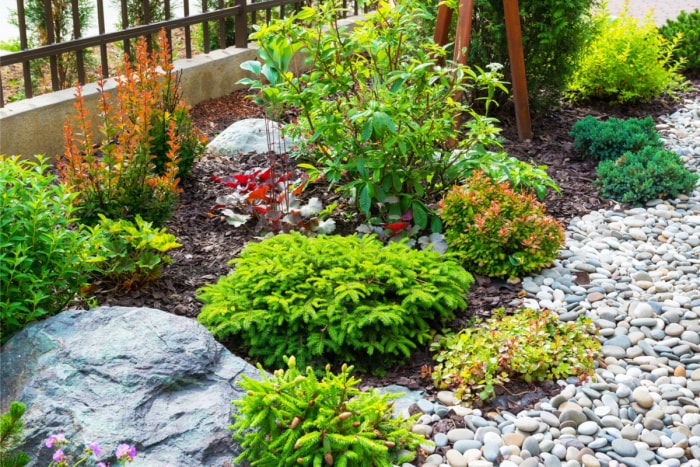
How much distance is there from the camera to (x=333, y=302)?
12.1 ft

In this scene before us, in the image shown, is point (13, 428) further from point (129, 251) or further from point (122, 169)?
point (122, 169)

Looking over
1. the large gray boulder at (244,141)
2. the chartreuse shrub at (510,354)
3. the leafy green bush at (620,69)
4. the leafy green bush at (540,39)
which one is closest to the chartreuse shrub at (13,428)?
the chartreuse shrub at (510,354)

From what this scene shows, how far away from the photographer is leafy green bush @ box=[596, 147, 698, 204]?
550cm

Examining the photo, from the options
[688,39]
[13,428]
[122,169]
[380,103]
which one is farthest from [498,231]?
[688,39]

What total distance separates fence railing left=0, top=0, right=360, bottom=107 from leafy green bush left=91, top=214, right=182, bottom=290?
3.52ft

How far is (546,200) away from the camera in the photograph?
218 inches

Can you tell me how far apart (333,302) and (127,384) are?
104 centimetres

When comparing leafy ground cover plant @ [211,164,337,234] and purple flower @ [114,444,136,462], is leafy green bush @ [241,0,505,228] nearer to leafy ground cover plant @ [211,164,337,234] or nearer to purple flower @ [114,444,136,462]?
leafy ground cover plant @ [211,164,337,234]

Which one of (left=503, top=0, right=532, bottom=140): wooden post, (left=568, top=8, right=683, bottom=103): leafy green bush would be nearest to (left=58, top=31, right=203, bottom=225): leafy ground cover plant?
(left=503, top=0, right=532, bottom=140): wooden post

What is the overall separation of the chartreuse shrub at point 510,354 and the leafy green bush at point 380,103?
1120mm

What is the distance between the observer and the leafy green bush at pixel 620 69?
291 inches

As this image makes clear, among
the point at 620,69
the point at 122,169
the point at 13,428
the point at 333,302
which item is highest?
the point at 620,69

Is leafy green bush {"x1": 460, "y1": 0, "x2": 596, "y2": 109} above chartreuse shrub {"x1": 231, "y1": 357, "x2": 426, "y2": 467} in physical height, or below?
above

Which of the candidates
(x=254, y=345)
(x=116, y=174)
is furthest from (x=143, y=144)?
(x=254, y=345)
